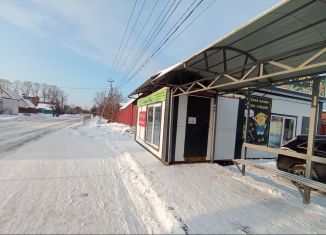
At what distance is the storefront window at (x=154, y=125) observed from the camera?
8.76 metres

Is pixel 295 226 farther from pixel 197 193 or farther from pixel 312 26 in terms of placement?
pixel 312 26

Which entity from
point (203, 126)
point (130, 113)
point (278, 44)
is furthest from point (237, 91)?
point (130, 113)

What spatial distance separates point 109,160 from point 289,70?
237 inches

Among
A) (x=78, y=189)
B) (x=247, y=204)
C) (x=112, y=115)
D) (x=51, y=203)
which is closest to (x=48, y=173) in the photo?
(x=78, y=189)

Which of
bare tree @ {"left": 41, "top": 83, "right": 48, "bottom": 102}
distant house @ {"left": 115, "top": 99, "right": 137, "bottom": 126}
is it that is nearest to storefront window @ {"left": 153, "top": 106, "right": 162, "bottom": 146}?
distant house @ {"left": 115, "top": 99, "right": 137, "bottom": 126}

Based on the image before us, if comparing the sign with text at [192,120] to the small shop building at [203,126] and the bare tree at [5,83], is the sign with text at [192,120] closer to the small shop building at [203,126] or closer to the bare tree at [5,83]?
the small shop building at [203,126]

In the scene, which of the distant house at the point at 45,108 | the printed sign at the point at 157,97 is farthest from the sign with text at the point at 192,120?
the distant house at the point at 45,108

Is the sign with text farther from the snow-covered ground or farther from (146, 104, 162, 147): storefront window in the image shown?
the snow-covered ground

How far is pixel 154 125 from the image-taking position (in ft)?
31.0

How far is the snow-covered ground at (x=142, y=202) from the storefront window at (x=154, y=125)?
89.3 inches

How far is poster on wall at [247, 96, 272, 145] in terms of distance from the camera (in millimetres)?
9172

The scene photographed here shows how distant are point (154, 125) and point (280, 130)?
6699 mm

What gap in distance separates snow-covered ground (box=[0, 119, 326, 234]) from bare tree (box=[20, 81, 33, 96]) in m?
119

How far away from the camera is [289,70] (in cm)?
354
